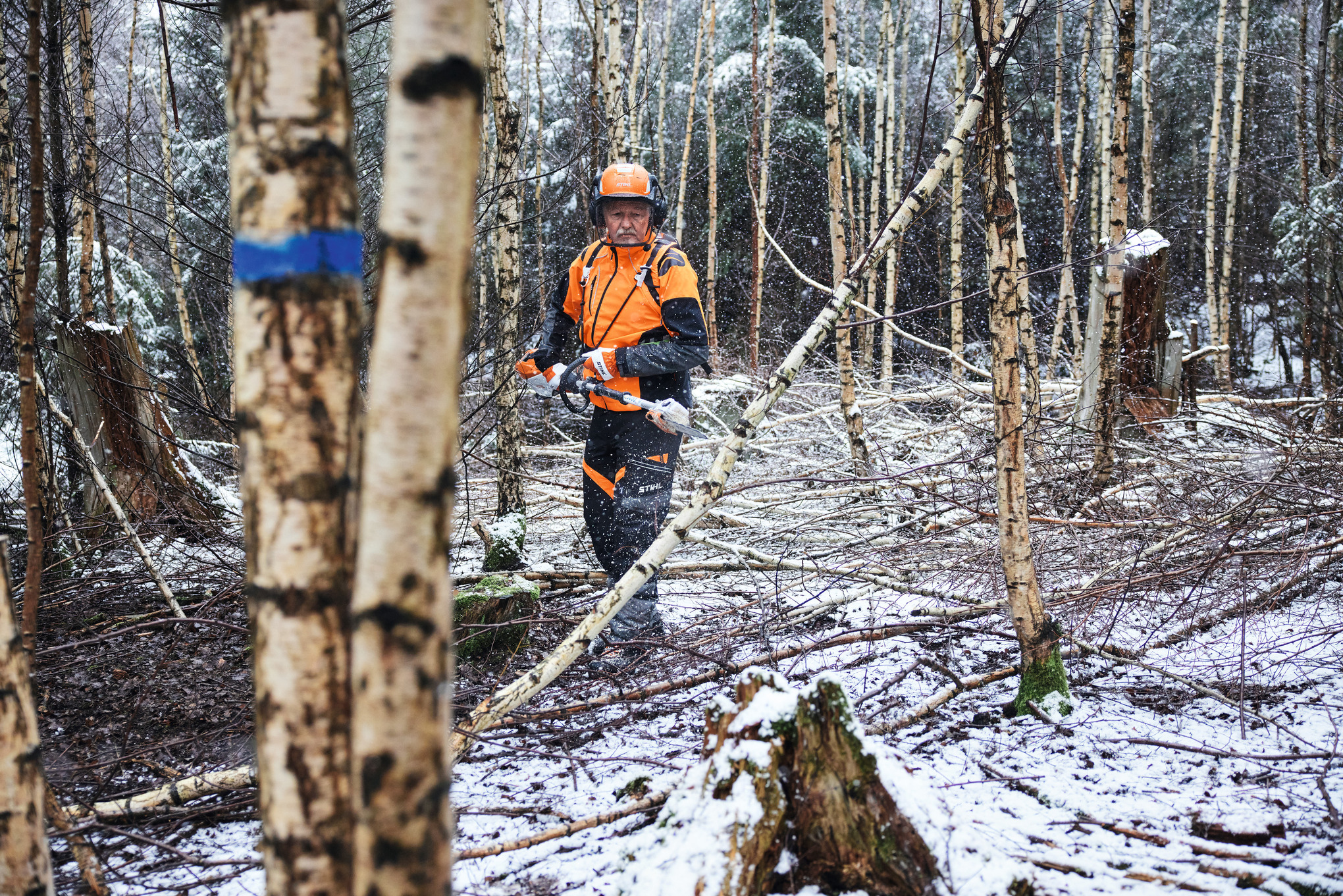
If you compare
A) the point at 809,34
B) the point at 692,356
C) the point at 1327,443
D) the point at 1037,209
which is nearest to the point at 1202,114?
the point at 1037,209

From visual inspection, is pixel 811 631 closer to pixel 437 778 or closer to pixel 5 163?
pixel 437 778

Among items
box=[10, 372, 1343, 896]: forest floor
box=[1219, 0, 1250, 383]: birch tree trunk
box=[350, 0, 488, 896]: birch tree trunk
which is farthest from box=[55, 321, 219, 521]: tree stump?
box=[1219, 0, 1250, 383]: birch tree trunk

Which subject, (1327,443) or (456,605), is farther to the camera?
(1327,443)

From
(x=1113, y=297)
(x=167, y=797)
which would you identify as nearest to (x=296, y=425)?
(x=167, y=797)

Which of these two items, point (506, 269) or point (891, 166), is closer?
point (506, 269)

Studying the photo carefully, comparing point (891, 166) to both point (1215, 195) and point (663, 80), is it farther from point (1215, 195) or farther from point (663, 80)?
point (1215, 195)

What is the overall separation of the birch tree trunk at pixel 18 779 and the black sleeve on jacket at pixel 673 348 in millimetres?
2530

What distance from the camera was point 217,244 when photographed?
17.2 feet

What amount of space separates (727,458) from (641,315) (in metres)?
1.48

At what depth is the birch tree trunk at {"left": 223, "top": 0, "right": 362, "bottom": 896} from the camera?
3.11 ft

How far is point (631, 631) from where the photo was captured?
357 centimetres

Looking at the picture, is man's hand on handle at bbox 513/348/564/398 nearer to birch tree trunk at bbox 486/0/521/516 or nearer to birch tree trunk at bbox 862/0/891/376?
birch tree trunk at bbox 486/0/521/516

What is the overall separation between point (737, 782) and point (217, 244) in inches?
203

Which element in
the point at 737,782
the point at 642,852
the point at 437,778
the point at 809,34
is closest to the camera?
the point at 437,778
